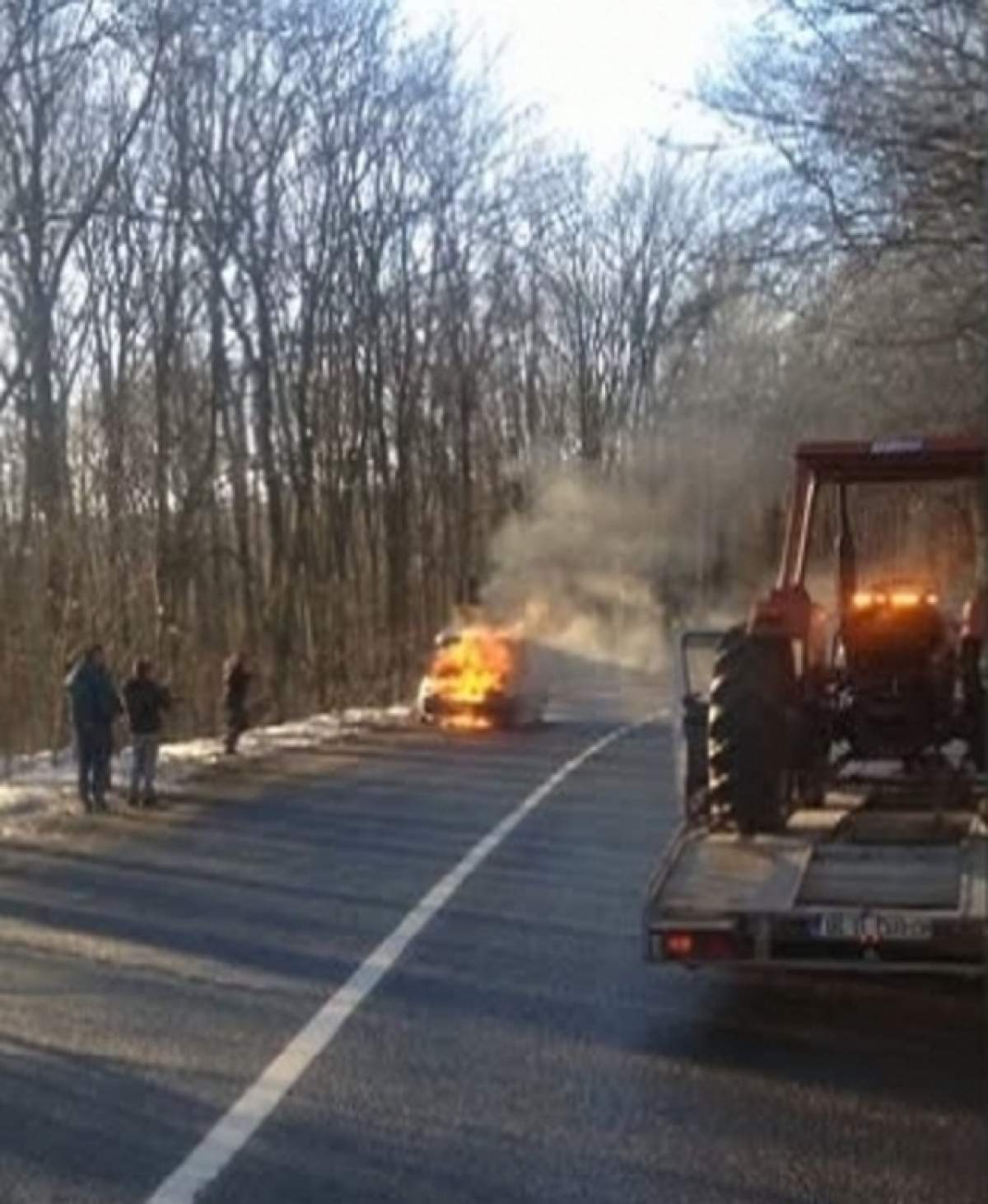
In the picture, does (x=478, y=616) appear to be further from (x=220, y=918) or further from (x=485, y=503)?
(x=220, y=918)

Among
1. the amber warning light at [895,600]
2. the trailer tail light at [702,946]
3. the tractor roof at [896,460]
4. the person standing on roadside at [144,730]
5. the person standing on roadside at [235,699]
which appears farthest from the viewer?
the person standing on roadside at [235,699]

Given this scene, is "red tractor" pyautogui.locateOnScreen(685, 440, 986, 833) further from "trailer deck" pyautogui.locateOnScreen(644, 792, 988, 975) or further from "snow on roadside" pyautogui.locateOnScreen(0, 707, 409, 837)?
"snow on roadside" pyautogui.locateOnScreen(0, 707, 409, 837)

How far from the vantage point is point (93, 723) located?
25.6 m

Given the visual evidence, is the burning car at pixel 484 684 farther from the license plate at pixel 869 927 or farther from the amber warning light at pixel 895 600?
the license plate at pixel 869 927

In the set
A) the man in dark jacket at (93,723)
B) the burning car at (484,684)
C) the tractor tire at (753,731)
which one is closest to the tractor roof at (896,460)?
the tractor tire at (753,731)

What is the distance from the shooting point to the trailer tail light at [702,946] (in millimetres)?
10547

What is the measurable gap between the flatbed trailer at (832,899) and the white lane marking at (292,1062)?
4.94 ft

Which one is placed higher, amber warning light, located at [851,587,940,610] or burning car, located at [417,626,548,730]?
amber warning light, located at [851,587,940,610]

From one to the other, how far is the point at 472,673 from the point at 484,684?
0.46 m

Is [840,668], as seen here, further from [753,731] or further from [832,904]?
[832,904]

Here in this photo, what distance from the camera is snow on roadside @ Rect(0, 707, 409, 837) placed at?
26.4 m

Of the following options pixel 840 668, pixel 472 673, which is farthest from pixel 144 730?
pixel 472 673

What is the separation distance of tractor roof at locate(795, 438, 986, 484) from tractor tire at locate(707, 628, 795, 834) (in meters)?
1.24

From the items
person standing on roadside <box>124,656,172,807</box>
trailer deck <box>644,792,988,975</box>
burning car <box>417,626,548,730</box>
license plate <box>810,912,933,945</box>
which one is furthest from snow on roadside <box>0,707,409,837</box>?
license plate <box>810,912,933,945</box>
